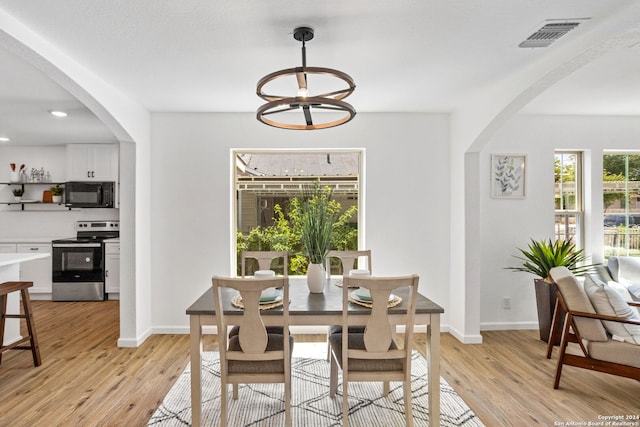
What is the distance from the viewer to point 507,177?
171 inches

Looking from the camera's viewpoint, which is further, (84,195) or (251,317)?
A: (84,195)

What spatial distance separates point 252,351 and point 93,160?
5089 mm

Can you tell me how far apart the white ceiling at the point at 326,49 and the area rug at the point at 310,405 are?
2448 mm

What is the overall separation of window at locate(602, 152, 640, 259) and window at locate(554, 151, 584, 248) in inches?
11.2

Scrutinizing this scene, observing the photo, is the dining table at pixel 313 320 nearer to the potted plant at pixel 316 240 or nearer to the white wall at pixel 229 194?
the potted plant at pixel 316 240

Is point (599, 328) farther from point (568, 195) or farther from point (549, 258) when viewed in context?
point (568, 195)

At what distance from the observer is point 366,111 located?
4.20 meters

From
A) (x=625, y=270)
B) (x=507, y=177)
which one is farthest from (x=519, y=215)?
(x=625, y=270)

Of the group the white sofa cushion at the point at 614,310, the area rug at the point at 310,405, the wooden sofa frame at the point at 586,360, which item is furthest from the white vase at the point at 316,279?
the white sofa cushion at the point at 614,310

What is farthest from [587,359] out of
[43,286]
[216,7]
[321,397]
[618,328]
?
[43,286]

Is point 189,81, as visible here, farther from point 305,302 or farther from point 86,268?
point 86,268

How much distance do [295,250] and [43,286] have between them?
4.26 metres

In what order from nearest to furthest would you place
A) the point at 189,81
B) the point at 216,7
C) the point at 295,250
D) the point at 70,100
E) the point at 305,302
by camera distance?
the point at 216,7, the point at 305,302, the point at 189,81, the point at 70,100, the point at 295,250

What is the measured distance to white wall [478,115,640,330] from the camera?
14.2 ft
